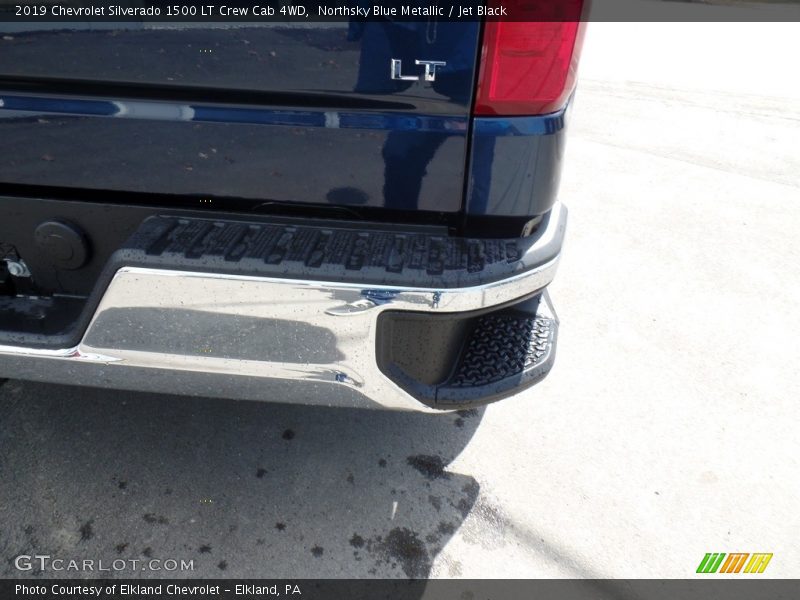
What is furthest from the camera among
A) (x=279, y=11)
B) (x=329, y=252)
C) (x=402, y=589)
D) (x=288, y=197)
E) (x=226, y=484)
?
(x=226, y=484)

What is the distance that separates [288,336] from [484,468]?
1.08 m

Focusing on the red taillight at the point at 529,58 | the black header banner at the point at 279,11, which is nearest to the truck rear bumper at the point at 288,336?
the red taillight at the point at 529,58

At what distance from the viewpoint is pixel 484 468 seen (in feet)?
7.09

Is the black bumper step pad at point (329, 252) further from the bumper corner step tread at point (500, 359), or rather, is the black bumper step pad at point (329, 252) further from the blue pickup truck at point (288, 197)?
the bumper corner step tread at point (500, 359)

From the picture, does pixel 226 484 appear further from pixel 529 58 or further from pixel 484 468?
pixel 529 58

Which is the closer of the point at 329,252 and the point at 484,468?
the point at 329,252

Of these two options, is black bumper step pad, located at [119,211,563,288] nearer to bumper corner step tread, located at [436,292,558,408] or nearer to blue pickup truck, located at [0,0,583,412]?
blue pickup truck, located at [0,0,583,412]

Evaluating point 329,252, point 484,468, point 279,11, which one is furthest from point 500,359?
point 279,11

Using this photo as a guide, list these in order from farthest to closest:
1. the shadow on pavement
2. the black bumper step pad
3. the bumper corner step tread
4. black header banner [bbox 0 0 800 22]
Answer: the shadow on pavement < the bumper corner step tread < the black bumper step pad < black header banner [bbox 0 0 800 22]

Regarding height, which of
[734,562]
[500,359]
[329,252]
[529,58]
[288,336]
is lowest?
[734,562]

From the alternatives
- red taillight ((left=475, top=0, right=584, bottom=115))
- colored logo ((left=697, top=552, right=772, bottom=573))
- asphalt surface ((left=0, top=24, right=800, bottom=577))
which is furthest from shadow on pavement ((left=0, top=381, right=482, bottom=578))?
red taillight ((left=475, top=0, right=584, bottom=115))

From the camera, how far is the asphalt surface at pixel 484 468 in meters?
1.85

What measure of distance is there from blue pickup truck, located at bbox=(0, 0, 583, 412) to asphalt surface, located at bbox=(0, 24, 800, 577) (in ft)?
1.86

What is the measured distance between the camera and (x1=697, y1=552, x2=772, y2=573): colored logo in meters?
1.86
